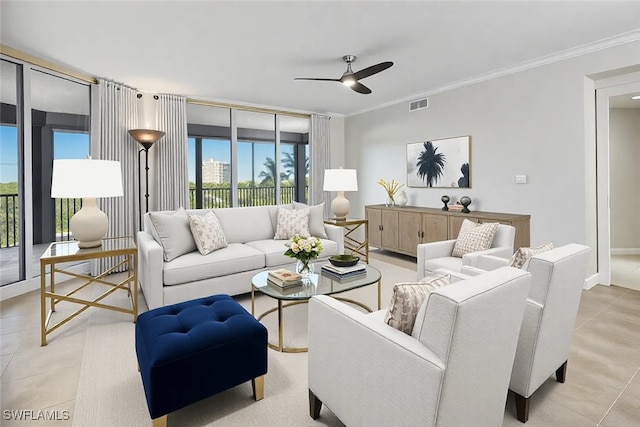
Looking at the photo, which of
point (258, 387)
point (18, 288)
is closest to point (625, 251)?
point (258, 387)

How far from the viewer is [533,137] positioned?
157 inches

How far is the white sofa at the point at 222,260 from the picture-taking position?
118 inches

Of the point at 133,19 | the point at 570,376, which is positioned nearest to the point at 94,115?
the point at 133,19

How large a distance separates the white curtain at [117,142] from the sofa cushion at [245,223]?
1.53 meters

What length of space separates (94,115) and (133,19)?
2.16m

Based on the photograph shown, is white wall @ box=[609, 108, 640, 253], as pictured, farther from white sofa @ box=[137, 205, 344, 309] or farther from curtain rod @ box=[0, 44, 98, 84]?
curtain rod @ box=[0, 44, 98, 84]

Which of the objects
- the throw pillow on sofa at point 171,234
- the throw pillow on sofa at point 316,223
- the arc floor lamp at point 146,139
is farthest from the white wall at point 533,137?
the arc floor lamp at point 146,139

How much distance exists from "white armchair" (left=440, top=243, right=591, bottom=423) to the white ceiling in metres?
2.07

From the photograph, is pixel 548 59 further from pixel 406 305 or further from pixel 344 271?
pixel 406 305

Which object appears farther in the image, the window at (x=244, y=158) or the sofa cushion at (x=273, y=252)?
the window at (x=244, y=158)

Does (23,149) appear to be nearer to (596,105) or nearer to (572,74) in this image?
(572,74)

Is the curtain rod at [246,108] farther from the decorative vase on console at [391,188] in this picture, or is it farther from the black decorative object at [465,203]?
the black decorative object at [465,203]

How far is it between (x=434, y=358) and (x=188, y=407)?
141 centimetres

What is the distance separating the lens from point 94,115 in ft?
14.6
